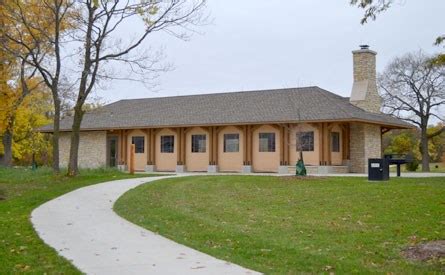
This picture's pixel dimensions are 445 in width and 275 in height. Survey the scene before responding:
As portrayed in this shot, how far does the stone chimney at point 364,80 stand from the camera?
30.5 m

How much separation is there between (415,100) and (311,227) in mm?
37460

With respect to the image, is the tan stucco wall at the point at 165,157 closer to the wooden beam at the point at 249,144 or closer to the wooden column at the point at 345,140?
the wooden beam at the point at 249,144

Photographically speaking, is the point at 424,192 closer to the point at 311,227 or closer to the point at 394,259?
the point at 311,227

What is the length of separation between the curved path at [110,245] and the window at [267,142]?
1713cm

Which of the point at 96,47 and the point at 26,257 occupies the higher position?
the point at 96,47

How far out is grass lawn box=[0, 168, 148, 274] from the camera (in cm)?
735

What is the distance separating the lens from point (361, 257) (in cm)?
769

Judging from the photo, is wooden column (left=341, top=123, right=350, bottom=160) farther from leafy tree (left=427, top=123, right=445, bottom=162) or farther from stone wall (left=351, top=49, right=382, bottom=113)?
leafy tree (left=427, top=123, right=445, bottom=162)

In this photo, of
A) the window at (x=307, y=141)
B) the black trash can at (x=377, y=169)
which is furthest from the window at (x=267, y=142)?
the black trash can at (x=377, y=169)

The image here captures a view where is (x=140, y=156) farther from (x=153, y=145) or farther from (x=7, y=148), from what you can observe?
(x=7, y=148)


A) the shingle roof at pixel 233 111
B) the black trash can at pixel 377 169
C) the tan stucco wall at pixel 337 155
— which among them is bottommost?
the black trash can at pixel 377 169

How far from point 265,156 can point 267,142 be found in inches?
30.9

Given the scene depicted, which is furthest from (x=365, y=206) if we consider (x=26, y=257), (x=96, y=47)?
(x=96, y=47)

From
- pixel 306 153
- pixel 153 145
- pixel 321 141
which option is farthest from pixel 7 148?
pixel 321 141
